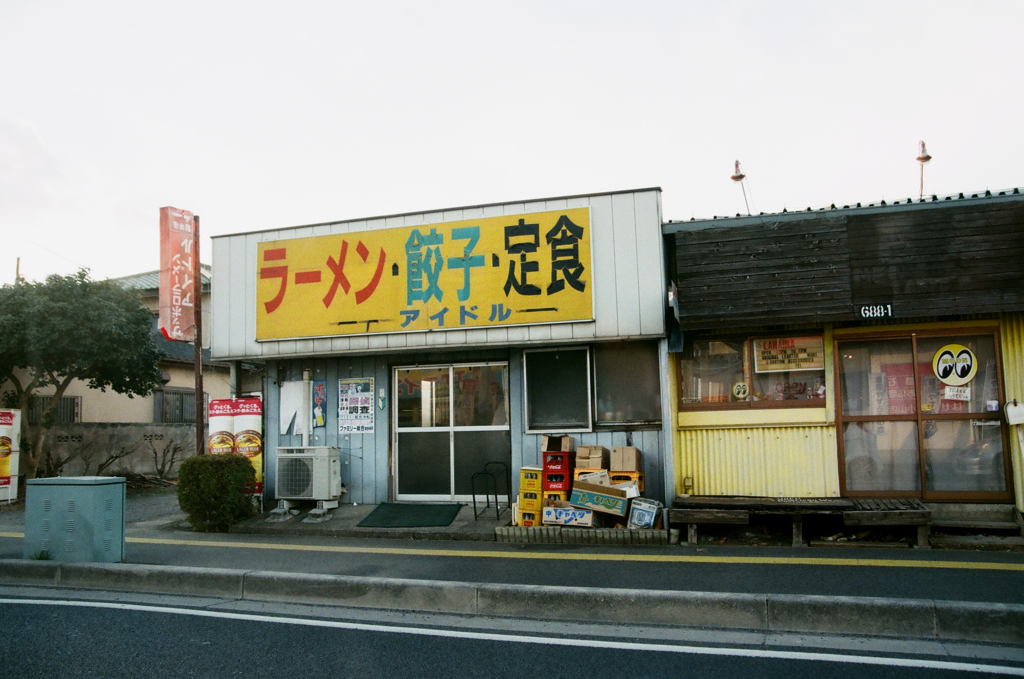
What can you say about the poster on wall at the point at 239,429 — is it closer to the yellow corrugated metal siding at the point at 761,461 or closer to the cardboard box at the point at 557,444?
the cardboard box at the point at 557,444

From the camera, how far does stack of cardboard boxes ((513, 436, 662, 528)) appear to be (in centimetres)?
964

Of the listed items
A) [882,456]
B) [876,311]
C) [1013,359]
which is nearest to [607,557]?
[882,456]

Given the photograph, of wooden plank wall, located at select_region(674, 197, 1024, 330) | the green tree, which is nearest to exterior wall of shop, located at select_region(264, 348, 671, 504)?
wooden plank wall, located at select_region(674, 197, 1024, 330)

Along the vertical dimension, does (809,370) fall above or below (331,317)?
below

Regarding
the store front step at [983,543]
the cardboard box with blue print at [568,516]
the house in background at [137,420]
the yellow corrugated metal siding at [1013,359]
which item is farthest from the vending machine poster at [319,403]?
the yellow corrugated metal siding at [1013,359]

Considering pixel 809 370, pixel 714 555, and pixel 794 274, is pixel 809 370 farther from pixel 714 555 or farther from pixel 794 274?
pixel 714 555

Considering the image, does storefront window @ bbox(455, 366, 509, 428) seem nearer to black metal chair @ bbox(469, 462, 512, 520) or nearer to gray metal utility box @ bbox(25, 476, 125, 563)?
black metal chair @ bbox(469, 462, 512, 520)

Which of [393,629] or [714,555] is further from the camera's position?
[714,555]

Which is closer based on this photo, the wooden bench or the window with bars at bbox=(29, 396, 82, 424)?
the wooden bench

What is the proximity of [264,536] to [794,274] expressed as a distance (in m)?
8.57

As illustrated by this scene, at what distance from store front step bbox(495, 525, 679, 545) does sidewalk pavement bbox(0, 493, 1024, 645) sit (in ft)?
0.76

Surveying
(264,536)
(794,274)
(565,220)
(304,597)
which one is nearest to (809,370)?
(794,274)

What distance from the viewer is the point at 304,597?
735cm

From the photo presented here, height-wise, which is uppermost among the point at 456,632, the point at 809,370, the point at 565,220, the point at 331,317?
the point at 565,220
